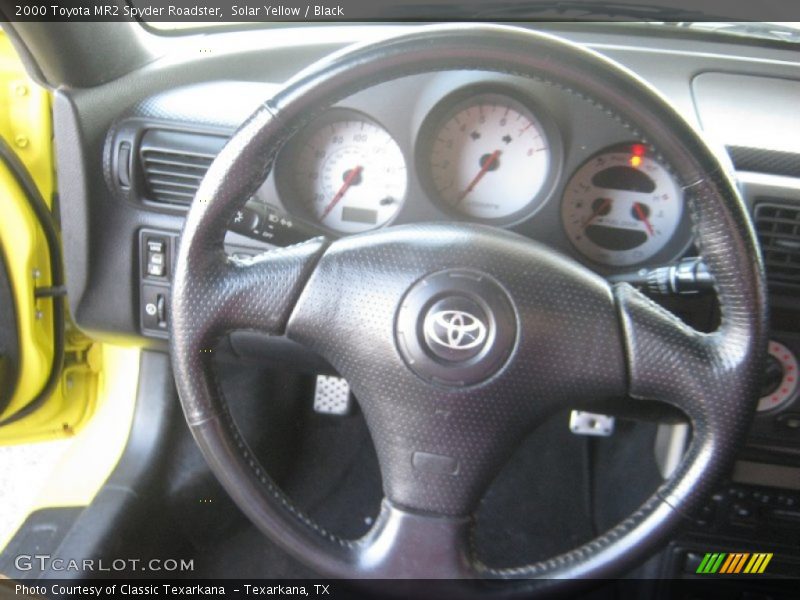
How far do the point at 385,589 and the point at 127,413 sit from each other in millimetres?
975

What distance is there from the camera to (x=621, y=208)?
4.04 feet

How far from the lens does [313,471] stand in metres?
1.83

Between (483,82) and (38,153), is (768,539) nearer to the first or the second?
(483,82)

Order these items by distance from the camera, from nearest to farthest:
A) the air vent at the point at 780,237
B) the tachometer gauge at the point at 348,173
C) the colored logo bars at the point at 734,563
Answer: the air vent at the point at 780,237 → the tachometer gauge at the point at 348,173 → the colored logo bars at the point at 734,563

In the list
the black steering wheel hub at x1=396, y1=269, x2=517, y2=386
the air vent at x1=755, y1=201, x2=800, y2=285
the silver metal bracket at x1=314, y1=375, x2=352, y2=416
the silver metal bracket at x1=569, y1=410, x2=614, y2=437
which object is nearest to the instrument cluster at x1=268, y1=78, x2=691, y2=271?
the air vent at x1=755, y1=201, x2=800, y2=285

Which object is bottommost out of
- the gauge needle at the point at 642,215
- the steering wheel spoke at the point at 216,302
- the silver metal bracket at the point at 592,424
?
the silver metal bracket at the point at 592,424

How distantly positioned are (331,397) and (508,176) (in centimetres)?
77

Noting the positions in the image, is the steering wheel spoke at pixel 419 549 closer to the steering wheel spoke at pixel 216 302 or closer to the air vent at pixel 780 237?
the steering wheel spoke at pixel 216 302

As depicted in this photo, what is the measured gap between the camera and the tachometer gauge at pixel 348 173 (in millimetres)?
1245

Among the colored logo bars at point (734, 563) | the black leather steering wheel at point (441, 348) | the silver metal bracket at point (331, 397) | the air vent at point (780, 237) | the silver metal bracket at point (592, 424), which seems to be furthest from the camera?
the silver metal bracket at point (331, 397)

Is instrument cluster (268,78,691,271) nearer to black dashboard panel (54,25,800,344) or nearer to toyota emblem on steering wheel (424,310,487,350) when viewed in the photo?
black dashboard panel (54,25,800,344)

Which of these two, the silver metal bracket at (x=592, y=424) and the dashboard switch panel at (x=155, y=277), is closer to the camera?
the dashboard switch panel at (x=155, y=277)

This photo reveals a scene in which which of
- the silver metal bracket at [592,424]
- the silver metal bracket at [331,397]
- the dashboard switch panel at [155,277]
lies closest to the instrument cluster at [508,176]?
the dashboard switch panel at [155,277]

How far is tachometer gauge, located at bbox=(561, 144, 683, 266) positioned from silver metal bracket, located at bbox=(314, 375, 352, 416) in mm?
743
